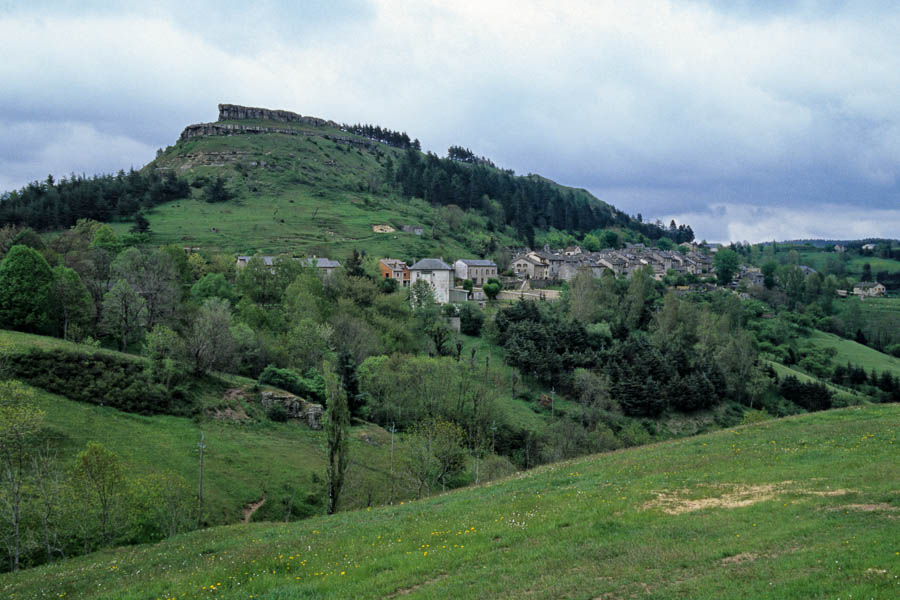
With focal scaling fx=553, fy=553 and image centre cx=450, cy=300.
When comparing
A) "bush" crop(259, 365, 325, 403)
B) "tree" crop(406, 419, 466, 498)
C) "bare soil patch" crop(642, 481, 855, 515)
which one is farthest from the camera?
"bush" crop(259, 365, 325, 403)

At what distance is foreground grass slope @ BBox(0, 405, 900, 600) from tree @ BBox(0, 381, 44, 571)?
199 inches

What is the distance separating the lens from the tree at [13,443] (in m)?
22.0

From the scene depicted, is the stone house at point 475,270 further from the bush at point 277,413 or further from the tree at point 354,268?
the bush at point 277,413

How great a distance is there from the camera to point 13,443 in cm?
2644

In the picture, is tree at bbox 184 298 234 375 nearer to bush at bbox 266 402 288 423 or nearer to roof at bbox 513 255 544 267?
bush at bbox 266 402 288 423

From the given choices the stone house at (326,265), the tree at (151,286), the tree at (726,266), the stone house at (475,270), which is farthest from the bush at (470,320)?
the tree at (726,266)

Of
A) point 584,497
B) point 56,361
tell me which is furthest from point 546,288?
point 584,497

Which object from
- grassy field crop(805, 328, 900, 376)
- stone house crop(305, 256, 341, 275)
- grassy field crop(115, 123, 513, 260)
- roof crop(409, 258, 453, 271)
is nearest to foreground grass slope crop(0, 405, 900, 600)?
stone house crop(305, 256, 341, 275)

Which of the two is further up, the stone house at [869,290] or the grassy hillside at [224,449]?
the stone house at [869,290]

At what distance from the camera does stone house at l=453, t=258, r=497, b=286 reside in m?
110

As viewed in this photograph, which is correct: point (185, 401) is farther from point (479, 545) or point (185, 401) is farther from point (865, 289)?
point (865, 289)

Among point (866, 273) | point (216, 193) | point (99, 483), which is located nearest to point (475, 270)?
point (216, 193)

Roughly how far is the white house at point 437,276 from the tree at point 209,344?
49.7m

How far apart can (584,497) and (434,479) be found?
19916 mm
